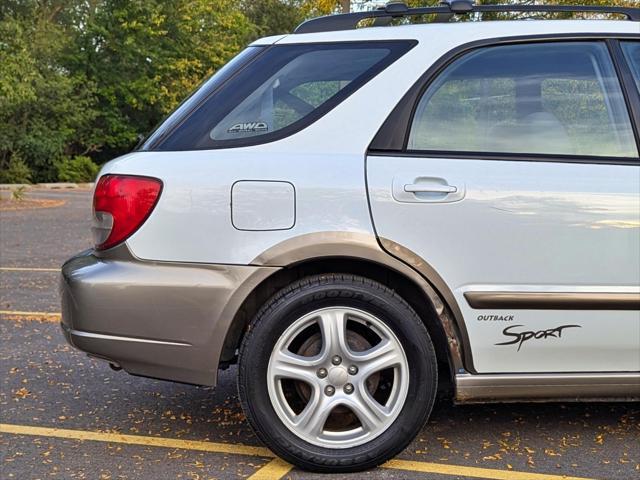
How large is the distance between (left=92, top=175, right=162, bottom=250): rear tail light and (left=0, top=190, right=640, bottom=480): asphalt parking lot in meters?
0.95

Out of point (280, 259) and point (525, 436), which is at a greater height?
point (280, 259)

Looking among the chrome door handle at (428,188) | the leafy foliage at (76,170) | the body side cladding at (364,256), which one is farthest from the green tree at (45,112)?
the chrome door handle at (428,188)

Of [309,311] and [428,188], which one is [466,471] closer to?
[309,311]

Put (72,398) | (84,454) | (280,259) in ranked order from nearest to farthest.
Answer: (280,259) < (84,454) < (72,398)

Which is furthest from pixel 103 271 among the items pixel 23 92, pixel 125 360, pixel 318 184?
pixel 23 92

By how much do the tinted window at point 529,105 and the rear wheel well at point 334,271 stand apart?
546 mm

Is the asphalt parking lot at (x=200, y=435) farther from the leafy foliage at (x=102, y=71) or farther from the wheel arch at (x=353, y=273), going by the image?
the leafy foliage at (x=102, y=71)

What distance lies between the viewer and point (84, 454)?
362 cm

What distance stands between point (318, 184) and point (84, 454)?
1.56 meters

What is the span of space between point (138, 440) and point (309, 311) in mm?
1109

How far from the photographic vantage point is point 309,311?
11.0ft

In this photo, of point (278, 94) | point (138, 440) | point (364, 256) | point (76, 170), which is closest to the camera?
point (364, 256)

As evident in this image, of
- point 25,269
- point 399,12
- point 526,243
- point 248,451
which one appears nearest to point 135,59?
point 25,269

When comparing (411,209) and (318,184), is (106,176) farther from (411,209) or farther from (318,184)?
(411,209)
